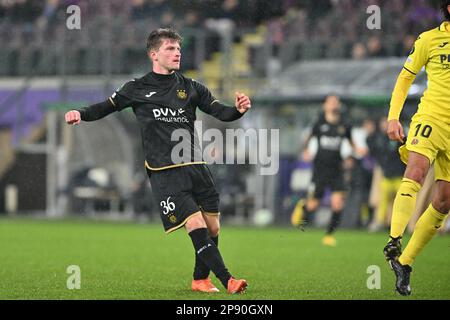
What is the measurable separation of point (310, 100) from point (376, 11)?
27.5ft

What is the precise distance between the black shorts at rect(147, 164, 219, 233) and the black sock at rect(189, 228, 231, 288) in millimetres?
161

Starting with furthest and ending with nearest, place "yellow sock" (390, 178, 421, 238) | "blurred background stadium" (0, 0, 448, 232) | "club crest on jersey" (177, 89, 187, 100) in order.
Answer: "blurred background stadium" (0, 0, 448, 232)
"club crest on jersey" (177, 89, 187, 100)
"yellow sock" (390, 178, 421, 238)

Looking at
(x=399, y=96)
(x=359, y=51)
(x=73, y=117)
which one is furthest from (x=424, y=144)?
(x=359, y=51)

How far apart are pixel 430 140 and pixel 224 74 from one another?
1163 centimetres

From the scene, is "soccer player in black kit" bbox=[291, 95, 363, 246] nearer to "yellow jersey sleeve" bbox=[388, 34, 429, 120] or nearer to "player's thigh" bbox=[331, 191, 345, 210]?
"player's thigh" bbox=[331, 191, 345, 210]

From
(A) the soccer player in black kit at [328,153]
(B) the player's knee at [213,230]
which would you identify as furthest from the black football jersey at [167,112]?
(A) the soccer player in black kit at [328,153]

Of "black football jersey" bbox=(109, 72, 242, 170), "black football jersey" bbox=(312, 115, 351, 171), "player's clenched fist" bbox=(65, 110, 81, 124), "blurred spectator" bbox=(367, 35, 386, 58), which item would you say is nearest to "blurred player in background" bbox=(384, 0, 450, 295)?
"black football jersey" bbox=(109, 72, 242, 170)

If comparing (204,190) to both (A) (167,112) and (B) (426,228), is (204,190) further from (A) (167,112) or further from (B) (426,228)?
(B) (426,228)

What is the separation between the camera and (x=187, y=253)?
1323 centimetres

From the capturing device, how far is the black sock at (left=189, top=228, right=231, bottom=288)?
793 cm

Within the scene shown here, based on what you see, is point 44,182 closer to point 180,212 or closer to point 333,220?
point 333,220

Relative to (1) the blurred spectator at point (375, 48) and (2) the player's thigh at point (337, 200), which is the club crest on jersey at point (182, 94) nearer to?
(2) the player's thigh at point (337, 200)

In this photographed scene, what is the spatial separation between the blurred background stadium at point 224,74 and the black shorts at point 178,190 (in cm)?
1021
